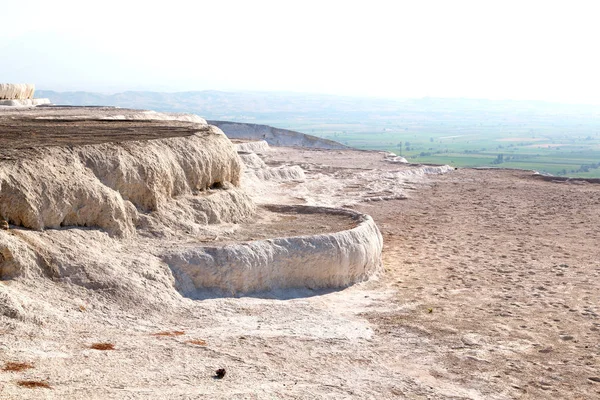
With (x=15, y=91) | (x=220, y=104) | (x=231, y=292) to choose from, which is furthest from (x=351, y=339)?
(x=220, y=104)

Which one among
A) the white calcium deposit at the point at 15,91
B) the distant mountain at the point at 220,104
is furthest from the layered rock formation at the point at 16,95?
the distant mountain at the point at 220,104

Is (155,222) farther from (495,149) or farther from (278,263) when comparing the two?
(495,149)

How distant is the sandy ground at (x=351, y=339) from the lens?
681cm

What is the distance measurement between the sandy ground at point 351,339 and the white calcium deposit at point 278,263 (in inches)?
8.8

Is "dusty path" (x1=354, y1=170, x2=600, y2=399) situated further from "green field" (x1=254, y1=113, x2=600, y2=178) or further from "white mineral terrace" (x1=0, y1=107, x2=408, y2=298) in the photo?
"green field" (x1=254, y1=113, x2=600, y2=178)

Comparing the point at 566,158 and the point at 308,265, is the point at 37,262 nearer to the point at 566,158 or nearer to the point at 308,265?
the point at 308,265

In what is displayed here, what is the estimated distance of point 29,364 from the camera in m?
6.55

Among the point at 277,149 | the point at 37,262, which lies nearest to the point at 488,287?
the point at 37,262

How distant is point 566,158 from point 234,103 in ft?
306

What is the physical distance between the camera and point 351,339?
8.44 metres

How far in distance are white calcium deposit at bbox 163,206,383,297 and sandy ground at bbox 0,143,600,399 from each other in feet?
0.74

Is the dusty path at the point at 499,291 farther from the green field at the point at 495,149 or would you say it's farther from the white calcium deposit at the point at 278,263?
the green field at the point at 495,149

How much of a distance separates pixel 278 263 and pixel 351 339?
75.3 inches

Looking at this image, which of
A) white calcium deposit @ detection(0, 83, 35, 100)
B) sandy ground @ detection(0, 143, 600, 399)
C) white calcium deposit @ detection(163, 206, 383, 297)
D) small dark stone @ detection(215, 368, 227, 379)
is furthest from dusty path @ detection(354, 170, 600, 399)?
white calcium deposit @ detection(0, 83, 35, 100)
